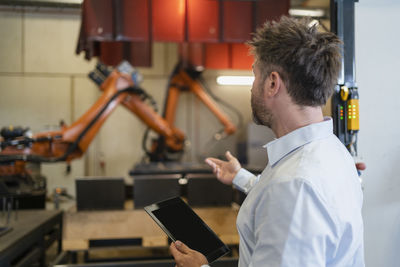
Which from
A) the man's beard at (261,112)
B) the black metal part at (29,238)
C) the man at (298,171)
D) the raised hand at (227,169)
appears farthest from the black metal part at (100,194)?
the man's beard at (261,112)

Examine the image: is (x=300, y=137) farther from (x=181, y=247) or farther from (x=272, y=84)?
(x=181, y=247)

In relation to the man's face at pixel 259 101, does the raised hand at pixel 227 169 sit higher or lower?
lower

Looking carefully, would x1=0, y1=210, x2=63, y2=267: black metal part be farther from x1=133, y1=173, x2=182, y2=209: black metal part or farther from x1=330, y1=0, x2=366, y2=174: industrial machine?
x1=330, y1=0, x2=366, y2=174: industrial machine

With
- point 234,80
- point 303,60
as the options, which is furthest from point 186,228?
point 234,80

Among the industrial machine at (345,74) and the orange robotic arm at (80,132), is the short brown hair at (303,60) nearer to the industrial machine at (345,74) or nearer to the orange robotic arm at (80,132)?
the industrial machine at (345,74)

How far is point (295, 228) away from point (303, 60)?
503 millimetres

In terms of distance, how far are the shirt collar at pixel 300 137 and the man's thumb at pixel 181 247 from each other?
1.52ft

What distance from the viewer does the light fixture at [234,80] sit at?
8.09 meters

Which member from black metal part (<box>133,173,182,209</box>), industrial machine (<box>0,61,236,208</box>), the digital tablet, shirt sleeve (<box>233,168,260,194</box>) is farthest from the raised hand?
industrial machine (<box>0,61,236,208</box>)

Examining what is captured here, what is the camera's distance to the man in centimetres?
89

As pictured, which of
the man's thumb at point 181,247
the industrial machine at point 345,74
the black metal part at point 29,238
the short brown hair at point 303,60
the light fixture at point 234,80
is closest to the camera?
the short brown hair at point 303,60

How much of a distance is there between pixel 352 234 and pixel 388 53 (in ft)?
5.01

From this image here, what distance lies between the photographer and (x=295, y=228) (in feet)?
2.89

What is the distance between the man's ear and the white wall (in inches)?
48.4
